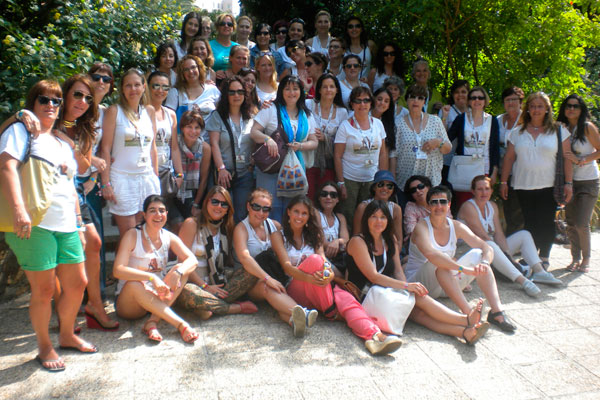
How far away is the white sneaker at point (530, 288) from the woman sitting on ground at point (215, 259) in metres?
2.77

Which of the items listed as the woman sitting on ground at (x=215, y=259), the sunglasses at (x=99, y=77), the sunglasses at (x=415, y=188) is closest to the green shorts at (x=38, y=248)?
the woman sitting on ground at (x=215, y=259)

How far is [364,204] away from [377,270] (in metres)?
0.88

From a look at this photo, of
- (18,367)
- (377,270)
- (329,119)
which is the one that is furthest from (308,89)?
(18,367)

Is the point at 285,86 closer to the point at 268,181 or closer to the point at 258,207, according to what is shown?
the point at 268,181

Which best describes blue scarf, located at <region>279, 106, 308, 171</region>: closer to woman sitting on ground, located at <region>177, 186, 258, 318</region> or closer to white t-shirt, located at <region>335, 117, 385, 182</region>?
white t-shirt, located at <region>335, 117, 385, 182</region>

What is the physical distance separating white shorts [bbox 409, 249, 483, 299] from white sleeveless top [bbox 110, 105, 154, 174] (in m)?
2.69

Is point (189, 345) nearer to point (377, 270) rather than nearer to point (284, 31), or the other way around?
point (377, 270)

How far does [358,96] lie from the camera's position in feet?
18.0

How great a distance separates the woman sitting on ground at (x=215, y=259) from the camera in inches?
176

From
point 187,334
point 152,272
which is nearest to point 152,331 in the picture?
point 187,334

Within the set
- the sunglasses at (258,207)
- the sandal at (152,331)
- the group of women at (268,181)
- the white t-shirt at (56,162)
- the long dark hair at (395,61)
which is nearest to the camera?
the white t-shirt at (56,162)

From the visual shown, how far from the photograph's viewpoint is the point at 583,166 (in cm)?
601

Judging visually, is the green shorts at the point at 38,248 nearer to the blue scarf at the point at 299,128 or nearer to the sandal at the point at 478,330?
the blue scarf at the point at 299,128

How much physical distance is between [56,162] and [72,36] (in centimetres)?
220
